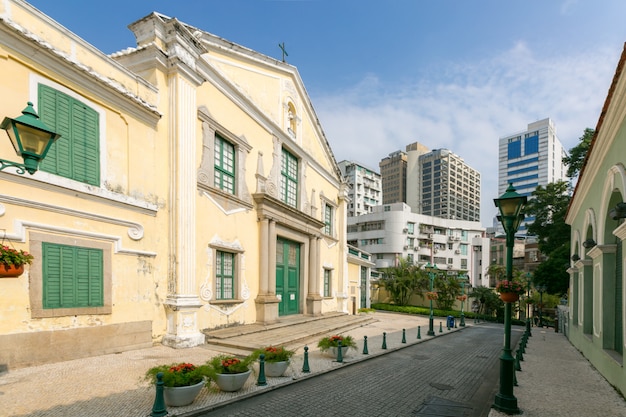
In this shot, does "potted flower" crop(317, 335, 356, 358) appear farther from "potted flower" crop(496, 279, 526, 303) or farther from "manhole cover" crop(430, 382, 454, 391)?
"potted flower" crop(496, 279, 526, 303)

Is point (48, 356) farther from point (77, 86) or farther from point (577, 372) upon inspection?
point (577, 372)

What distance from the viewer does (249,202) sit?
15750 millimetres

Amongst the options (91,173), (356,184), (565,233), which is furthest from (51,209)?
(356,184)

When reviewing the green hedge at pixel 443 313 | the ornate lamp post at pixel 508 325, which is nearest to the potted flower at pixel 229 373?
the ornate lamp post at pixel 508 325

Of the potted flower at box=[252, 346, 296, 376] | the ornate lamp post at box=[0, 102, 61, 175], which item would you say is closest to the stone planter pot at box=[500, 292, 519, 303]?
the potted flower at box=[252, 346, 296, 376]

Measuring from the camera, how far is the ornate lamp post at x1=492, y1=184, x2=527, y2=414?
6918 millimetres

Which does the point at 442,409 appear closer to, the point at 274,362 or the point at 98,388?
the point at 274,362

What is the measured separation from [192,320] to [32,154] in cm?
794

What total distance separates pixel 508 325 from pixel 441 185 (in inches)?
4096

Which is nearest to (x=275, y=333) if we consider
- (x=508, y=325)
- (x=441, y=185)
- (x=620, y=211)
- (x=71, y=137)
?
(x=508, y=325)

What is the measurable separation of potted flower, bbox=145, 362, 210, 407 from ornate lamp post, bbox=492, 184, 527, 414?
574 centimetres

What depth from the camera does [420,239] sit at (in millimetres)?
63219

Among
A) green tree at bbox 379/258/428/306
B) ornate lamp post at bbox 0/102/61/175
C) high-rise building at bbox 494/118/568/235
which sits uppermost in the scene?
high-rise building at bbox 494/118/568/235

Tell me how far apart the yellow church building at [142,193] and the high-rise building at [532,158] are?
114 m
